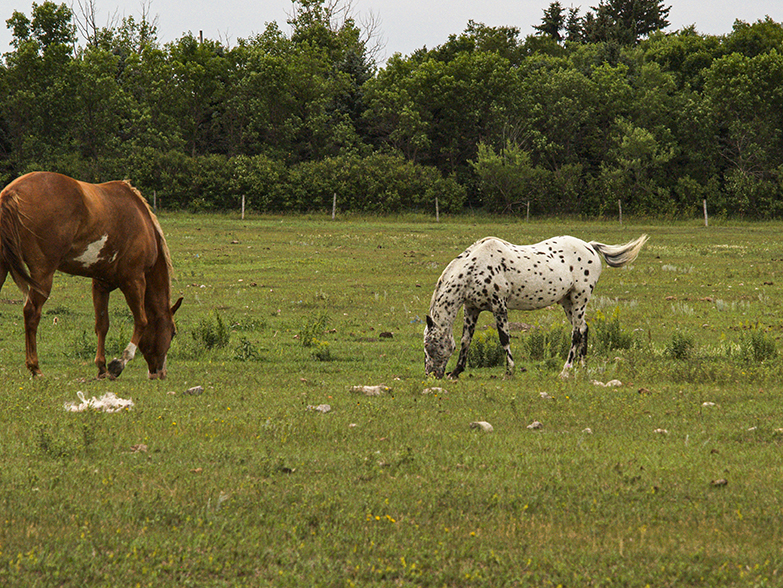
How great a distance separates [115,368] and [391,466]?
18.0 feet

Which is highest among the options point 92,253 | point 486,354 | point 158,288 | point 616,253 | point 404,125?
point 404,125

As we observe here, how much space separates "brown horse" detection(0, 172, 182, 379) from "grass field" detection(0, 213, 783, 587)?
70cm

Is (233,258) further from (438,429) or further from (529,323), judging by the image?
(438,429)

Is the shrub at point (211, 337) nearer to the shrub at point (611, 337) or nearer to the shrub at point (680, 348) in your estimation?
the shrub at point (611, 337)

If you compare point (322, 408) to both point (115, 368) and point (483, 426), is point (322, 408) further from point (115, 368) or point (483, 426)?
point (115, 368)

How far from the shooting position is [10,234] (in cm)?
A: 966

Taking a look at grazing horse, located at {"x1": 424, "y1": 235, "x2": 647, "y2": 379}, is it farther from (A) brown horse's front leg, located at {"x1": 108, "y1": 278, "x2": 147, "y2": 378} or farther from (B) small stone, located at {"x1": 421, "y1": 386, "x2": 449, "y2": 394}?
(A) brown horse's front leg, located at {"x1": 108, "y1": 278, "x2": 147, "y2": 378}

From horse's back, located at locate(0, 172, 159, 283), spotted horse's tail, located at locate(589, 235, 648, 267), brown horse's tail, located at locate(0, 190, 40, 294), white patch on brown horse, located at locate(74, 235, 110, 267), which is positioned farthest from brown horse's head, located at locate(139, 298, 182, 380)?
spotted horse's tail, located at locate(589, 235, 648, 267)

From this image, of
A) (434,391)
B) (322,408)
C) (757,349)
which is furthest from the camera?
(757,349)

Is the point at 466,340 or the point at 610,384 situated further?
the point at 466,340

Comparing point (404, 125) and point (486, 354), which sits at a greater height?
point (404, 125)

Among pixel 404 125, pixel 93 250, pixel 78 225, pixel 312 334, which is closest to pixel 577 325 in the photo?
pixel 312 334

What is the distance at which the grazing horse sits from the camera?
1173cm

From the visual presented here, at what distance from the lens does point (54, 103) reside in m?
62.7
